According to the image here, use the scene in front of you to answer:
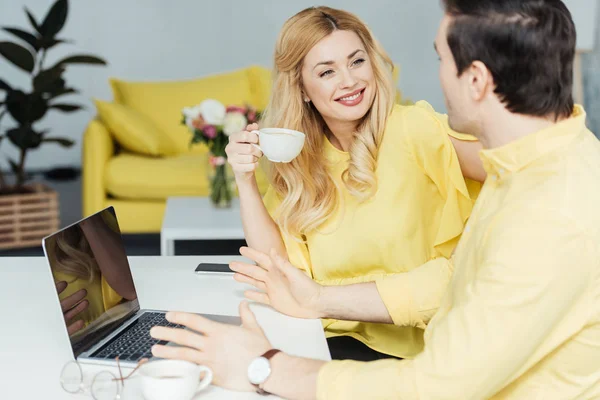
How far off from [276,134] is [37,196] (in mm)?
3144

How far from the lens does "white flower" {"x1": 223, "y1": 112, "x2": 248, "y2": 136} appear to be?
3.15 metres

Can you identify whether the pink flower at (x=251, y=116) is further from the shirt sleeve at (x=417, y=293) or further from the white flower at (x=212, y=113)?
the shirt sleeve at (x=417, y=293)

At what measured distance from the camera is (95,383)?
0.98 metres

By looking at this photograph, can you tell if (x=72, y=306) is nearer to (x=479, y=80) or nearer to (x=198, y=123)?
(x=479, y=80)

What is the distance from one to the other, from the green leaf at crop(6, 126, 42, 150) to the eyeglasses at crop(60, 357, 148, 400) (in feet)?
11.3

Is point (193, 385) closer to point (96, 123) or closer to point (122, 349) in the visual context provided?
point (122, 349)

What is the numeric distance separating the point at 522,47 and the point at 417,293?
550 mm

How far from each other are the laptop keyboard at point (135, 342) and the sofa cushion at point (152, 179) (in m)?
2.93

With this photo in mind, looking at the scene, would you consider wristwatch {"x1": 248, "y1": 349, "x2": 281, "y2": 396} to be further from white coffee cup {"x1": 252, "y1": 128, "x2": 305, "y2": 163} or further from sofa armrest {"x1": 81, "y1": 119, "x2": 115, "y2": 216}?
sofa armrest {"x1": 81, "y1": 119, "x2": 115, "y2": 216}

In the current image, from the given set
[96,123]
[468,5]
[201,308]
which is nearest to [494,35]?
[468,5]

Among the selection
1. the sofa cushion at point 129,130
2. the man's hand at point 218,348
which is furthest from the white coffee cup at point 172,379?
the sofa cushion at point 129,130

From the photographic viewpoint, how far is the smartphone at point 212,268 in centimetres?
152

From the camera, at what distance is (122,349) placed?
3.65 ft

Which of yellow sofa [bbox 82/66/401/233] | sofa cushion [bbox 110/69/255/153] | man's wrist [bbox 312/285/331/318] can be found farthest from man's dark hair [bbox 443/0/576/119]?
sofa cushion [bbox 110/69/255/153]
